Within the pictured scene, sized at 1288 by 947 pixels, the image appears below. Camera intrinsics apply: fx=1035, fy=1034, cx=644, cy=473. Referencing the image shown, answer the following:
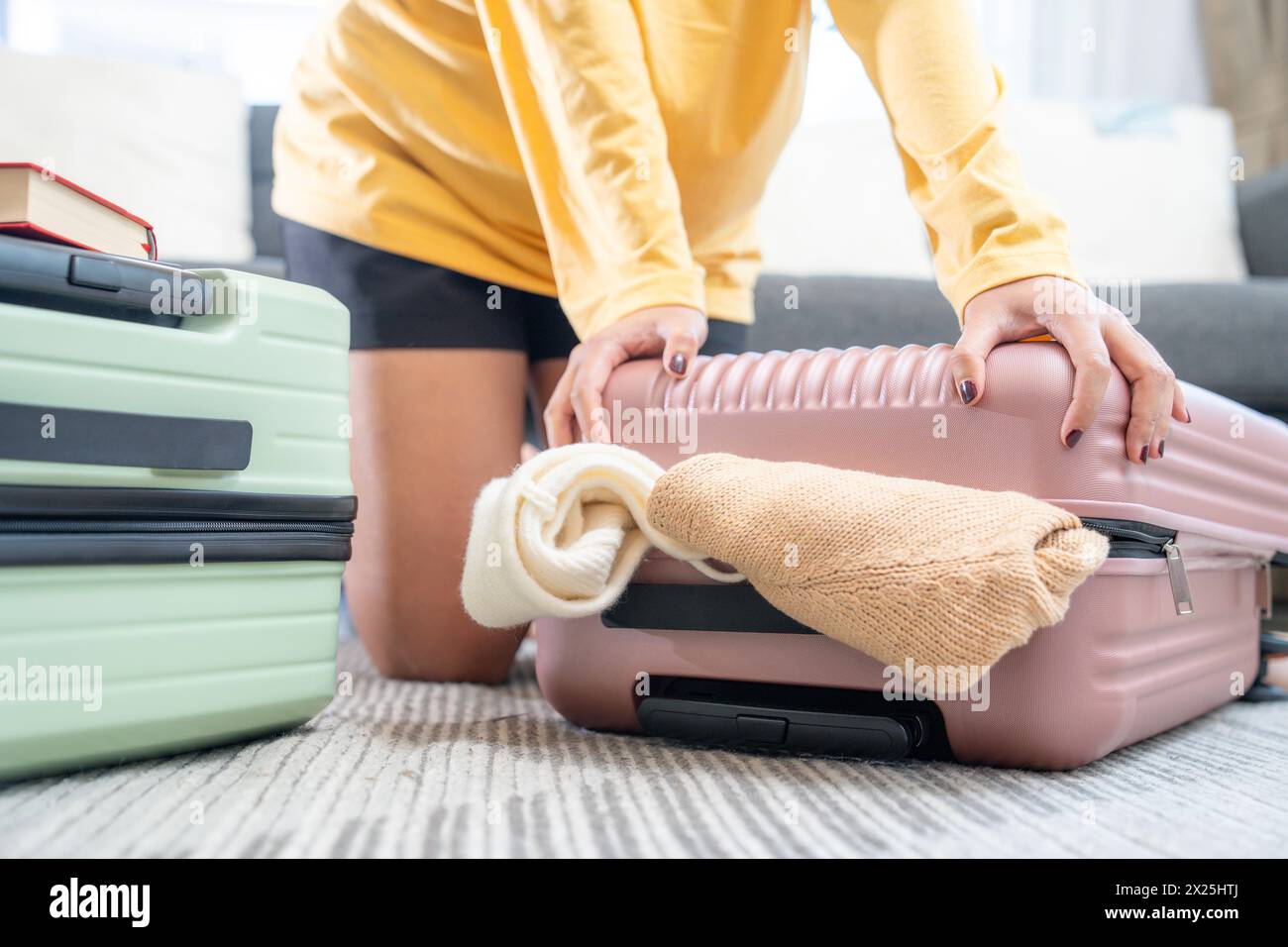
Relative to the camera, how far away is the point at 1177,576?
583 mm

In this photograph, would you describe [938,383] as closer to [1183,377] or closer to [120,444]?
[120,444]

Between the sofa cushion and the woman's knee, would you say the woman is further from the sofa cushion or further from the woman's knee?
the sofa cushion

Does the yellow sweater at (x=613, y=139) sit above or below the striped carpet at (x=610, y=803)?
above

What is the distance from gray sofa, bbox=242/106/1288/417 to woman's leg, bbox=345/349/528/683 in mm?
484

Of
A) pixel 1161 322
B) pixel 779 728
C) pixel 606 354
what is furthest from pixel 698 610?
pixel 1161 322

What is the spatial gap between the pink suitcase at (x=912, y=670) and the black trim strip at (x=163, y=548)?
16 cm

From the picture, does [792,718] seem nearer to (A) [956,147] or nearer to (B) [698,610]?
(B) [698,610]

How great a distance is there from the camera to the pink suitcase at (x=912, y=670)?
535mm

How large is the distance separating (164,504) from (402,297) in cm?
43

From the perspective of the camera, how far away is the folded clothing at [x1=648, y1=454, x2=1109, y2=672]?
19.4 inches

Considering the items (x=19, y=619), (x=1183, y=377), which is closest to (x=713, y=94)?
(x=19, y=619)

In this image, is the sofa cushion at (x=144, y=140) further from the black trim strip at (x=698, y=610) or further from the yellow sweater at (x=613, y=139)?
the black trim strip at (x=698, y=610)

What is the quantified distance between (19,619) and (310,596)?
16cm

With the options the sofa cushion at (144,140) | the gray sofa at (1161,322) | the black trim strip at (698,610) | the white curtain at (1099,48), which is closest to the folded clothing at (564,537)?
the black trim strip at (698,610)
